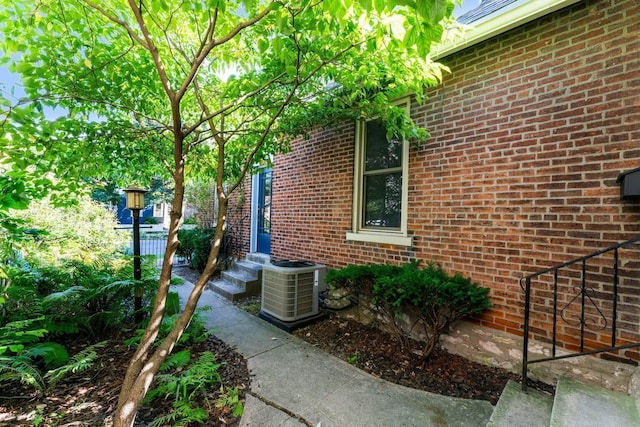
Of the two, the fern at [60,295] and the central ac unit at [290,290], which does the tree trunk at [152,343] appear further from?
the central ac unit at [290,290]

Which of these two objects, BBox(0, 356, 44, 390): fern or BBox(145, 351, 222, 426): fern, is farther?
BBox(0, 356, 44, 390): fern

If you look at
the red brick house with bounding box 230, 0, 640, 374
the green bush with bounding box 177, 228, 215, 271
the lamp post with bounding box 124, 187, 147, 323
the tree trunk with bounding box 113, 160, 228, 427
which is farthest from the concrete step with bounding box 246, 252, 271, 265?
the tree trunk with bounding box 113, 160, 228, 427

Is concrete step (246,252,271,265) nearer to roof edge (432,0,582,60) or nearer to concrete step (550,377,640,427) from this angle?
roof edge (432,0,582,60)

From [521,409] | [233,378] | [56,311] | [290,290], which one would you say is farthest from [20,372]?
[521,409]

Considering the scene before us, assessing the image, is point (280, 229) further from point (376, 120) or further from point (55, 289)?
point (55, 289)

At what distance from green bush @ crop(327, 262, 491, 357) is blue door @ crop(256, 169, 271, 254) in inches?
124

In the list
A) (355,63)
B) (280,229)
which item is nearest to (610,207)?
(355,63)

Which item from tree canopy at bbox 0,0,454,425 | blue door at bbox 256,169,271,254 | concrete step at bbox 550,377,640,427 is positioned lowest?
concrete step at bbox 550,377,640,427

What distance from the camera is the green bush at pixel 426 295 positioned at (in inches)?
110

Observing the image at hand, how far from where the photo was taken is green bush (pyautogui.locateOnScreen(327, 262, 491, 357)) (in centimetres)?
279

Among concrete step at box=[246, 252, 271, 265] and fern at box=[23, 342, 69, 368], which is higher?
concrete step at box=[246, 252, 271, 265]

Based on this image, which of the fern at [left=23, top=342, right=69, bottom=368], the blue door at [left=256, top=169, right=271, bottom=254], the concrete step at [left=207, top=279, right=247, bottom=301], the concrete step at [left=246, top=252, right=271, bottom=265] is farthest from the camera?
the blue door at [left=256, top=169, right=271, bottom=254]

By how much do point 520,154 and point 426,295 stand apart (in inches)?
65.8

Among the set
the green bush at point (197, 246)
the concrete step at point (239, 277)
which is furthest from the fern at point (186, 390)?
the green bush at point (197, 246)
